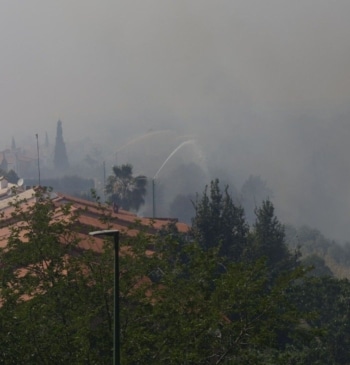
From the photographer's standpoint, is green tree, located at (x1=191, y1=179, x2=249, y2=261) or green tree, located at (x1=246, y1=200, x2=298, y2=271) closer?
green tree, located at (x1=246, y1=200, x2=298, y2=271)

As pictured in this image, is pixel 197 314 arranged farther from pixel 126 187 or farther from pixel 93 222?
pixel 126 187

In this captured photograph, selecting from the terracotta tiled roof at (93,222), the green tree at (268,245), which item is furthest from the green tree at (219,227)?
the terracotta tiled roof at (93,222)

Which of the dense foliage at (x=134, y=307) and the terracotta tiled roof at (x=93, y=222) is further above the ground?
the terracotta tiled roof at (x=93, y=222)

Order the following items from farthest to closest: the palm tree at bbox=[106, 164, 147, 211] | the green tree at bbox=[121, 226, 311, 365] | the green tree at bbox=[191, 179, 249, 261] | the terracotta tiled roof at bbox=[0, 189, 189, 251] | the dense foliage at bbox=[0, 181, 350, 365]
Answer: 1. the palm tree at bbox=[106, 164, 147, 211]
2. the green tree at bbox=[191, 179, 249, 261]
3. the terracotta tiled roof at bbox=[0, 189, 189, 251]
4. the dense foliage at bbox=[0, 181, 350, 365]
5. the green tree at bbox=[121, 226, 311, 365]

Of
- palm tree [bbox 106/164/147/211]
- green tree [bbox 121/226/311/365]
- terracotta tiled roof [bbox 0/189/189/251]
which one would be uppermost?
palm tree [bbox 106/164/147/211]

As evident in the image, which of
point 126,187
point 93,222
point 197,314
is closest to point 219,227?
point 93,222

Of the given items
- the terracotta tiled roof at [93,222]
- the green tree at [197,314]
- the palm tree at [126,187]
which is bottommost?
the green tree at [197,314]

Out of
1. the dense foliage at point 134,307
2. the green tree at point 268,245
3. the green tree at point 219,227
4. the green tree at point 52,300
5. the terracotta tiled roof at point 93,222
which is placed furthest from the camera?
the green tree at point 219,227

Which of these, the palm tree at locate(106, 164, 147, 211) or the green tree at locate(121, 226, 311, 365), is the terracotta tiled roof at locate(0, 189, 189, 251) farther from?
the palm tree at locate(106, 164, 147, 211)

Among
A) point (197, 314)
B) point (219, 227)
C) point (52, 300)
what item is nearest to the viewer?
Answer: point (197, 314)

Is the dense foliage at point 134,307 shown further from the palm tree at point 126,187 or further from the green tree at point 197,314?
the palm tree at point 126,187

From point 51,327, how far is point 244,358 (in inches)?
194

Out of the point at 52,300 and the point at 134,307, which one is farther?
the point at 134,307

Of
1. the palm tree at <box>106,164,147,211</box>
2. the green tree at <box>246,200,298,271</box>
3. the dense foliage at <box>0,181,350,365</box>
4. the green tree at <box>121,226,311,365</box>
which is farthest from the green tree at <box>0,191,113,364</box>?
the palm tree at <box>106,164,147,211</box>
